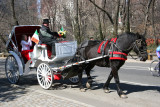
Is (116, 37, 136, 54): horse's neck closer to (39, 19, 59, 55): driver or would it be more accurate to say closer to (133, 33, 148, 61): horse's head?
(133, 33, 148, 61): horse's head

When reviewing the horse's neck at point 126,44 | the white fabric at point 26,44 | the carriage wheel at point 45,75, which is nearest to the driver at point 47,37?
the carriage wheel at point 45,75

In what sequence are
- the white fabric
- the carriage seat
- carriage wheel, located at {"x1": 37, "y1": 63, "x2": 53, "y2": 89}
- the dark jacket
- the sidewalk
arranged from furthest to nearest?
1. the white fabric
2. the carriage seat
3. the dark jacket
4. carriage wheel, located at {"x1": 37, "y1": 63, "x2": 53, "y2": 89}
5. the sidewalk

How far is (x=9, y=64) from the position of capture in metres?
9.27

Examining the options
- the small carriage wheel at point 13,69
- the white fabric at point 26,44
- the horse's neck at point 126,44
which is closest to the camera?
the horse's neck at point 126,44

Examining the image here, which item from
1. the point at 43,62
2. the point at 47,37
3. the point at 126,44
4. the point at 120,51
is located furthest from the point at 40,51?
the point at 126,44

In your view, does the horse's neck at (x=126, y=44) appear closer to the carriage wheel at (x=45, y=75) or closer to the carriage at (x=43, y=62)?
the carriage at (x=43, y=62)

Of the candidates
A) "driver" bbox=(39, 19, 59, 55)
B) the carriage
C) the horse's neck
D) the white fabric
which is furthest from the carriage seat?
the horse's neck

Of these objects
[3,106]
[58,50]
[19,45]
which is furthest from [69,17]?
[3,106]

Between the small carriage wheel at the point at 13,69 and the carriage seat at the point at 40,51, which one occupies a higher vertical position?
the carriage seat at the point at 40,51

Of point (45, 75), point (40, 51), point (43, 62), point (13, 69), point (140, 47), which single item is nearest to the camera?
point (140, 47)

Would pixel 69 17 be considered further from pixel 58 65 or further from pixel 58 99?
pixel 58 99

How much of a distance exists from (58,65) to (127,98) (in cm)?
310

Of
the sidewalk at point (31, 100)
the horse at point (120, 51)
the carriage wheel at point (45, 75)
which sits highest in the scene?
the horse at point (120, 51)

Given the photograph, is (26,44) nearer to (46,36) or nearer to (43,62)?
(43,62)
